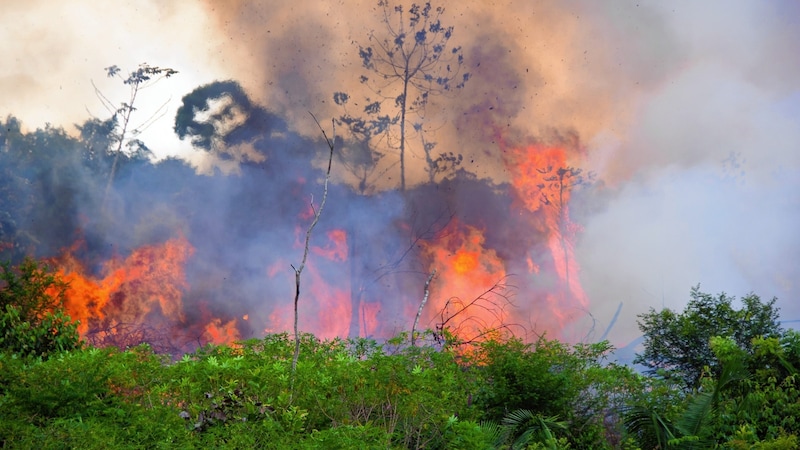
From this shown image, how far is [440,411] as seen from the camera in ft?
24.5

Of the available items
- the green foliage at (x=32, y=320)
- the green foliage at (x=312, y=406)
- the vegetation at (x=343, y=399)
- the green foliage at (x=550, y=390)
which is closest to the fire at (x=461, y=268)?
the green foliage at (x=550, y=390)

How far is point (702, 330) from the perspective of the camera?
1471 cm

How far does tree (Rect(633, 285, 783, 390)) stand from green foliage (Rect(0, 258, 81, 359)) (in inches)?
373

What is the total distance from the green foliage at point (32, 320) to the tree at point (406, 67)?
1111cm

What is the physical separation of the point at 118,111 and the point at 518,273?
10.3m

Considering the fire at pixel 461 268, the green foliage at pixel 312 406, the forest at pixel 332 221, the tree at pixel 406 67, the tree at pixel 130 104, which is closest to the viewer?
the green foliage at pixel 312 406

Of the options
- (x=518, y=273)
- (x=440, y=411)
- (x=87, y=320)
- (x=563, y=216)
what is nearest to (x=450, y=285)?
(x=518, y=273)

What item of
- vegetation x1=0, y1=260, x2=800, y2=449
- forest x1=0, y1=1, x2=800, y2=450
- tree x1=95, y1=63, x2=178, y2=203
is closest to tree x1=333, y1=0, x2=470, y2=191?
forest x1=0, y1=1, x2=800, y2=450

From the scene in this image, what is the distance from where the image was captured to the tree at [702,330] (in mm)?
14555

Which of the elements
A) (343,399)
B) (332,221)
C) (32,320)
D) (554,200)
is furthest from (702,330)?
(32,320)

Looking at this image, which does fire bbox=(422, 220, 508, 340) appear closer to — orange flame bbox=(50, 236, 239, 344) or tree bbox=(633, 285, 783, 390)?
orange flame bbox=(50, 236, 239, 344)

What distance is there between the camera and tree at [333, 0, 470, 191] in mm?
20672

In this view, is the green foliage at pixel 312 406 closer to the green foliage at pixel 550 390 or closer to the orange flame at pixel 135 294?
the green foliage at pixel 550 390

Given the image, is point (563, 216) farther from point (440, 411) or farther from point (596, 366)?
point (440, 411)
